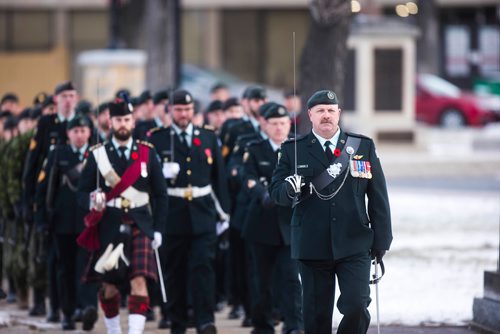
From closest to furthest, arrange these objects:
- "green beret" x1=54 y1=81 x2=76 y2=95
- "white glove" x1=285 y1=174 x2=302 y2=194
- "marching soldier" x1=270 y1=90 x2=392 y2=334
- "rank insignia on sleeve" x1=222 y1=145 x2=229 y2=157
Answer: "white glove" x1=285 y1=174 x2=302 y2=194, "marching soldier" x1=270 y1=90 x2=392 y2=334, "green beret" x1=54 y1=81 x2=76 y2=95, "rank insignia on sleeve" x1=222 y1=145 x2=229 y2=157

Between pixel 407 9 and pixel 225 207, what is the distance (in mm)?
36059

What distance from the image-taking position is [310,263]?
352 inches

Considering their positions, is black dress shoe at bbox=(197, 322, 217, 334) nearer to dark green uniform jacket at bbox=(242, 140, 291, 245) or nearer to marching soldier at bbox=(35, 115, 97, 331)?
dark green uniform jacket at bbox=(242, 140, 291, 245)

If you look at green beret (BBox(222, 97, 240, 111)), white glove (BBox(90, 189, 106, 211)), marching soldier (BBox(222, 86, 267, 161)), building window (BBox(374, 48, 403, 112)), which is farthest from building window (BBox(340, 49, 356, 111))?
white glove (BBox(90, 189, 106, 211))

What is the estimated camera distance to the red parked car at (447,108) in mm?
38406

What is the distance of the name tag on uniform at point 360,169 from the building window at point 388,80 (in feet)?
70.7

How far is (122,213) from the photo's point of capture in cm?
1043

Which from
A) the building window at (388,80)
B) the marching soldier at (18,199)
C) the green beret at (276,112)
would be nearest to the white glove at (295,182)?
the green beret at (276,112)

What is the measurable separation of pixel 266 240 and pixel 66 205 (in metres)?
2.13

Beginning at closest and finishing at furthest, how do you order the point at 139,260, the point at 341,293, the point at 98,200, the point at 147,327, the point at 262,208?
the point at 341,293 < the point at 98,200 < the point at 139,260 < the point at 262,208 < the point at 147,327

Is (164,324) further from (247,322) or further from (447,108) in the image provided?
(447,108)

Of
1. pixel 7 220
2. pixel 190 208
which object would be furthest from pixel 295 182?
pixel 7 220

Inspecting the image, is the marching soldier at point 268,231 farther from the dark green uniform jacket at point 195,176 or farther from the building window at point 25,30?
the building window at point 25,30

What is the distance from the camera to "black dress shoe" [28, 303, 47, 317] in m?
13.2
